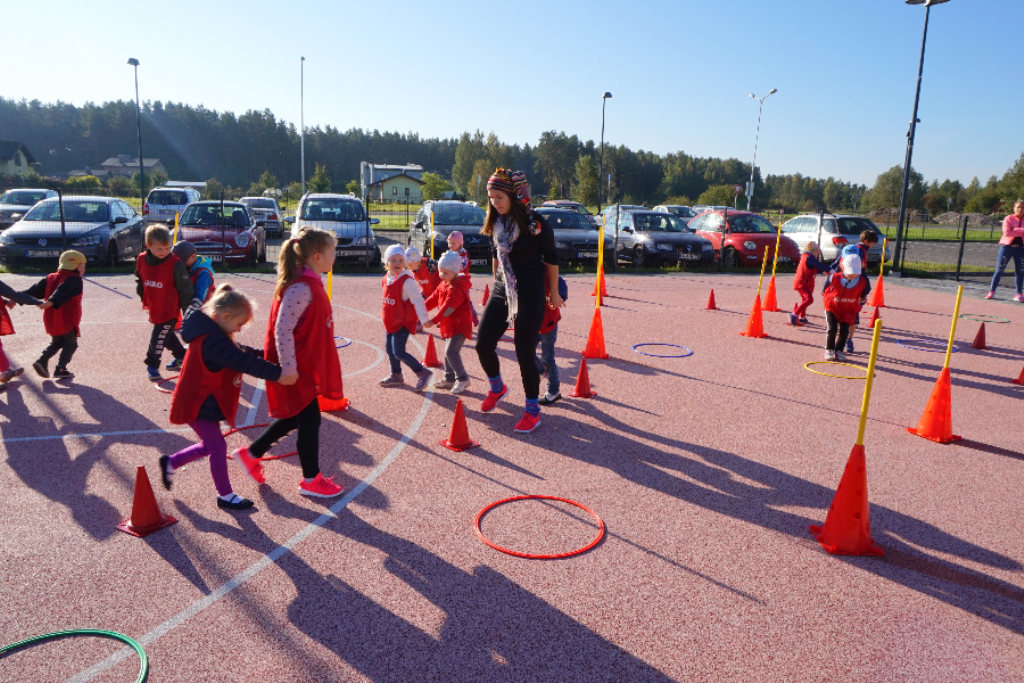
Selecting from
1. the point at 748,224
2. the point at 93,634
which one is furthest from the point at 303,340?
the point at 748,224

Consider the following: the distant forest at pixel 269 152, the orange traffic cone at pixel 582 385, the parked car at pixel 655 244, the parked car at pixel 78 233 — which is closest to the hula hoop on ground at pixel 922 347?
the orange traffic cone at pixel 582 385

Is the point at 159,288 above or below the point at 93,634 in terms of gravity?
above

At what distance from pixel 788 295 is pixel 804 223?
26.8 ft

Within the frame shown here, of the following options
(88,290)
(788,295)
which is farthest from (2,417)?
(788,295)

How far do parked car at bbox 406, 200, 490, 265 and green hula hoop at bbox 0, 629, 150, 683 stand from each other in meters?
13.7

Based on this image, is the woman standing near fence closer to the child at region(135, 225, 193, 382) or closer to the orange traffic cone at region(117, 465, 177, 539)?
the child at region(135, 225, 193, 382)

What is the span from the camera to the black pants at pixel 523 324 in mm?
5445

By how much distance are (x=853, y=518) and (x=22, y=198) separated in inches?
1201

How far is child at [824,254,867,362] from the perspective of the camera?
859cm

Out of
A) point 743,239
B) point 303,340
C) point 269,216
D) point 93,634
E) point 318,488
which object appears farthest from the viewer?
point 269,216

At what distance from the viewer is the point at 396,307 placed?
6.80m

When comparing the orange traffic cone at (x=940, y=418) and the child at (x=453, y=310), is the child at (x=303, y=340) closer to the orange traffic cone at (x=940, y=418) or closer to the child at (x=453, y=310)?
the child at (x=453, y=310)

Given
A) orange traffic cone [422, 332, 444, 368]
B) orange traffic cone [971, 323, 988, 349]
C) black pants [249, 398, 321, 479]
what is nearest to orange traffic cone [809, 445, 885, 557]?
black pants [249, 398, 321, 479]

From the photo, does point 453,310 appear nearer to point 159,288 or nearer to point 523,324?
point 523,324
